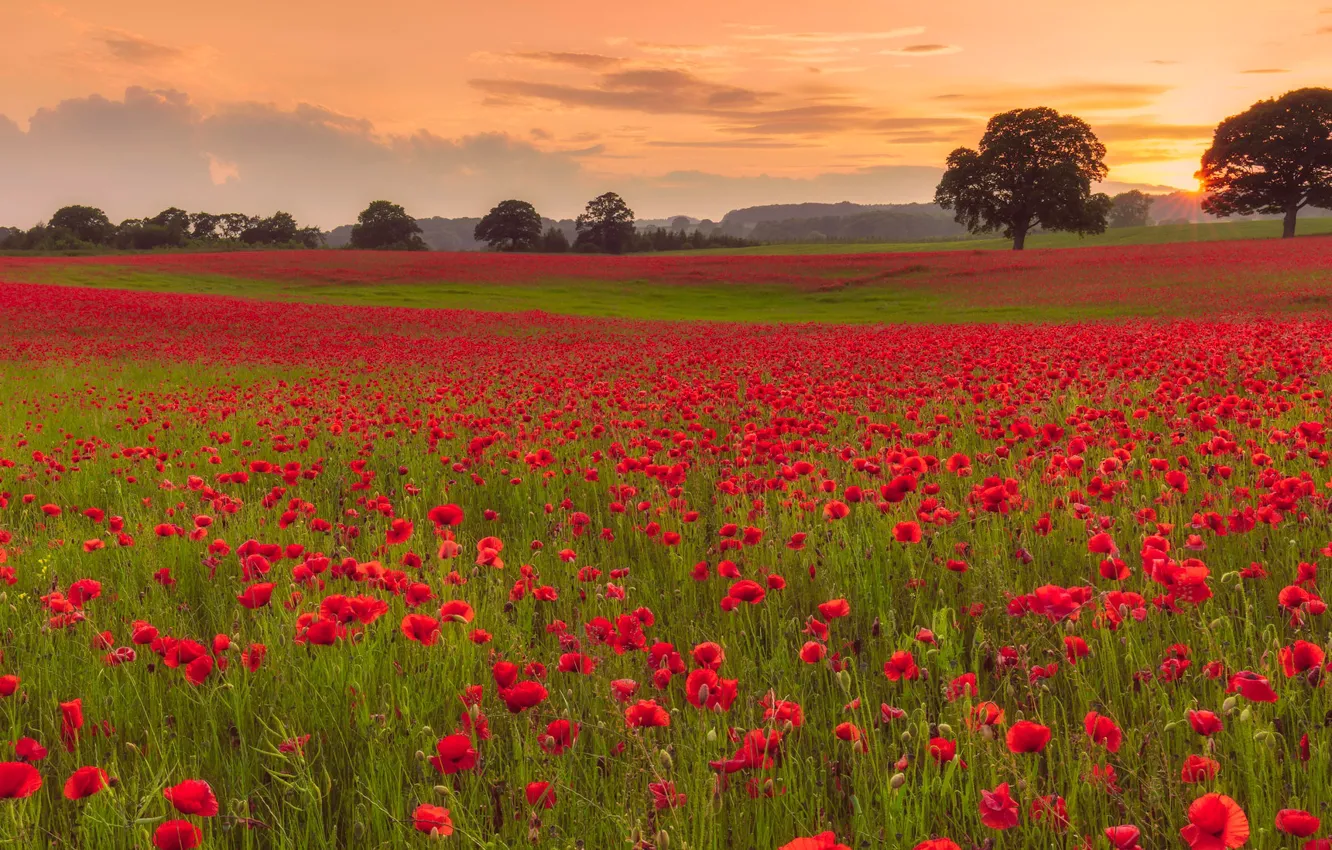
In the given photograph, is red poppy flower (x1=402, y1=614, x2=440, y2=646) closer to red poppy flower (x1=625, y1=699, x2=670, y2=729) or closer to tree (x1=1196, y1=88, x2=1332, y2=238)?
red poppy flower (x1=625, y1=699, x2=670, y2=729)

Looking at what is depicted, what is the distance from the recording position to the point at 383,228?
100250mm

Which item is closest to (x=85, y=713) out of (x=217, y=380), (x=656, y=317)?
(x=217, y=380)

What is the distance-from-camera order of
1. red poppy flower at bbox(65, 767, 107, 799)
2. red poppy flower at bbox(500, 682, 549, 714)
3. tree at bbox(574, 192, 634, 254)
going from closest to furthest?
red poppy flower at bbox(65, 767, 107, 799)
red poppy flower at bbox(500, 682, 549, 714)
tree at bbox(574, 192, 634, 254)

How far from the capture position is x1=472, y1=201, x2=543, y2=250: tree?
95688mm

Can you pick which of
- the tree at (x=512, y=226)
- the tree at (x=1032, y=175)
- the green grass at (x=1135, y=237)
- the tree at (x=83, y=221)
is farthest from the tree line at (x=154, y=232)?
the tree at (x=1032, y=175)

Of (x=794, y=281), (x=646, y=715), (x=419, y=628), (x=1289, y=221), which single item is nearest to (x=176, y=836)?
(x=419, y=628)

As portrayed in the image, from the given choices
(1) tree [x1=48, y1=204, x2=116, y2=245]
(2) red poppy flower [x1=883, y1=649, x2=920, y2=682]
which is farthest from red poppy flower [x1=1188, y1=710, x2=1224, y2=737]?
(1) tree [x1=48, y1=204, x2=116, y2=245]

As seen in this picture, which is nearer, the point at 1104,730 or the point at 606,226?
the point at 1104,730

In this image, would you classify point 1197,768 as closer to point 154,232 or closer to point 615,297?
point 615,297

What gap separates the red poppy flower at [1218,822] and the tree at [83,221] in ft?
393

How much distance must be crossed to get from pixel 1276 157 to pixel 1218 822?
254ft

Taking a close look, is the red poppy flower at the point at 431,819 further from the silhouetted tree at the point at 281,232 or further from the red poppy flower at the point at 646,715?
the silhouetted tree at the point at 281,232

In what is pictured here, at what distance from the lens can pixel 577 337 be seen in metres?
22.0

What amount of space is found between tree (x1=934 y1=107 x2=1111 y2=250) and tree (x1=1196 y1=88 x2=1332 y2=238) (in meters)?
9.81
